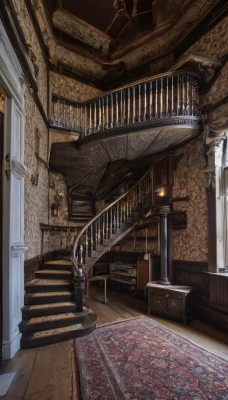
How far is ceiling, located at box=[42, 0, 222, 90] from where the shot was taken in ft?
14.8

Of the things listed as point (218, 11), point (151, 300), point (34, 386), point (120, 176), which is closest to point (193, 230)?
point (151, 300)

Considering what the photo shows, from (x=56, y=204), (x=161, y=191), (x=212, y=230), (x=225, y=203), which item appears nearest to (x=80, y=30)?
(x=56, y=204)

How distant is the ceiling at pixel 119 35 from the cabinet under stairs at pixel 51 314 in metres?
5.21

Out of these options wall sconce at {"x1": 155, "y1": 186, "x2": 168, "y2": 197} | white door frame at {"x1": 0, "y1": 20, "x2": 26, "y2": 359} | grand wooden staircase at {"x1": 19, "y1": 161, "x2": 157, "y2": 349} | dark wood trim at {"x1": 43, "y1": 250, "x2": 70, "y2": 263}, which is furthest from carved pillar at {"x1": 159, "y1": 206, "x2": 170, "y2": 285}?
white door frame at {"x1": 0, "y1": 20, "x2": 26, "y2": 359}

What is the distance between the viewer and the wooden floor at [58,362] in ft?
6.45

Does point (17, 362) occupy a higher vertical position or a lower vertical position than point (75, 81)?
lower

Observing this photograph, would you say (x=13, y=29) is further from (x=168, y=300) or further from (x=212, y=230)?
(x=168, y=300)

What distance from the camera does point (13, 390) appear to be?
78.5 inches

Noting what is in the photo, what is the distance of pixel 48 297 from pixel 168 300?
209cm

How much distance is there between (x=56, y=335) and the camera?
2887 mm

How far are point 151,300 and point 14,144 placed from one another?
3.55 meters

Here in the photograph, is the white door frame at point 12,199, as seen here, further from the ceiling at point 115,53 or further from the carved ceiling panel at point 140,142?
the carved ceiling panel at point 140,142

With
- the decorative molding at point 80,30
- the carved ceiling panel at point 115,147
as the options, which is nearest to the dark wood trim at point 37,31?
the decorative molding at point 80,30

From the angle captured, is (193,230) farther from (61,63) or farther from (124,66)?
(61,63)
